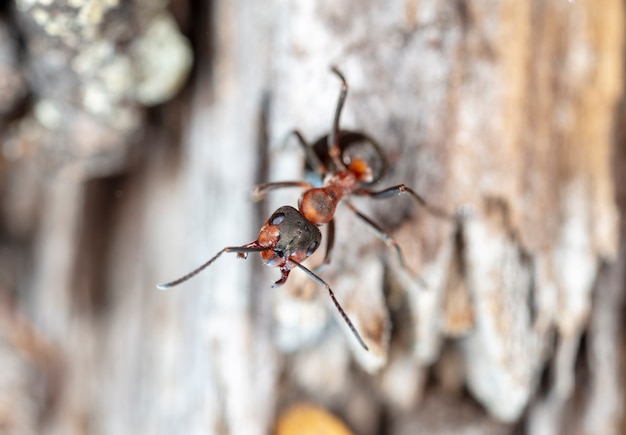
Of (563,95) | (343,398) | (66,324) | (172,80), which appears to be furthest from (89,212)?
(563,95)

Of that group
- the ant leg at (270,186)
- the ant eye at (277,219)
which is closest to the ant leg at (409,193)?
the ant leg at (270,186)

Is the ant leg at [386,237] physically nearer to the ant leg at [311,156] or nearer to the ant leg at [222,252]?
the ant leg at [311,156]

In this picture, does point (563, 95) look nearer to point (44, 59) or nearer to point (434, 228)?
point (434, 228)

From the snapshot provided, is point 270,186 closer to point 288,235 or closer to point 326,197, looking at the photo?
point 326,197

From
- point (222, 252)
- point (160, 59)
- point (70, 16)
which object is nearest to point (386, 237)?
point (222, 252)

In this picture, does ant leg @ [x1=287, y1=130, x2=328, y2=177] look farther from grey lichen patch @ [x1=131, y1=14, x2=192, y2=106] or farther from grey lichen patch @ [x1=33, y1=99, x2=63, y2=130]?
grey lichen patch @ [x1=33, y1=99, x2=63, y2=130]
